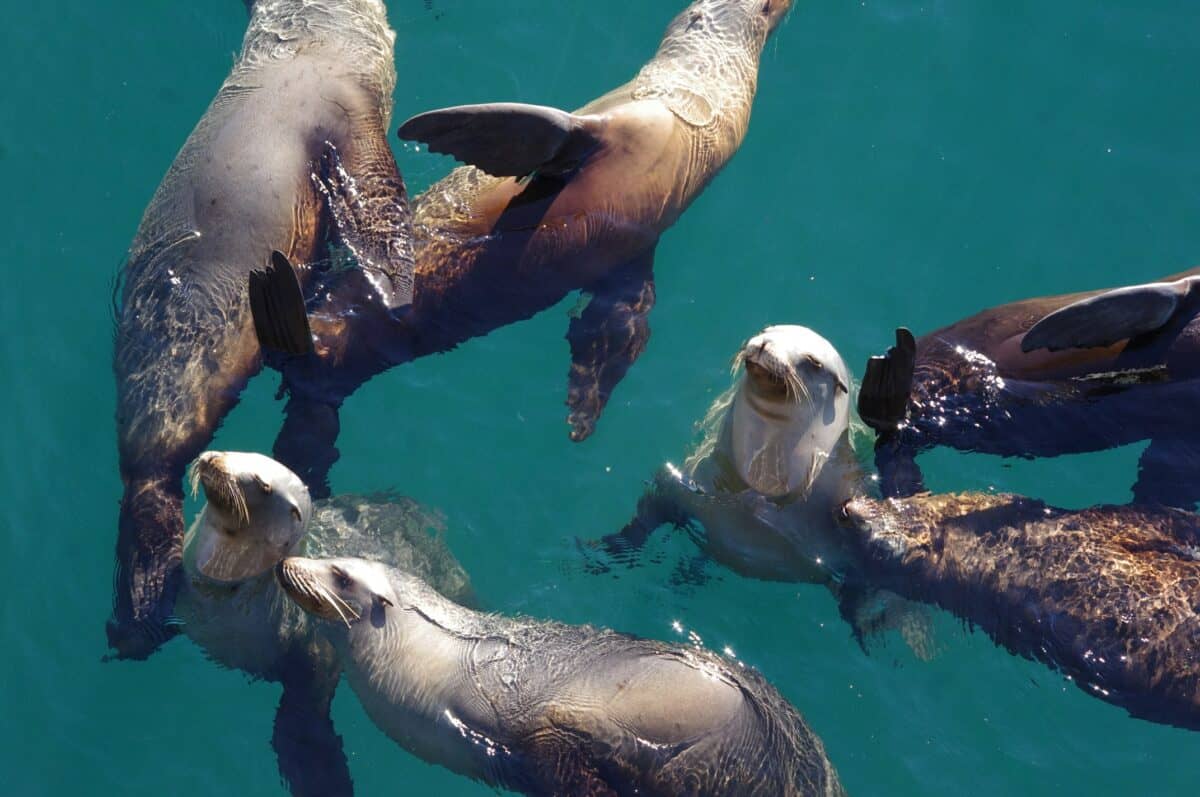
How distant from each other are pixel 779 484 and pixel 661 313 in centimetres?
228

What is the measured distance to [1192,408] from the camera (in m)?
7.01

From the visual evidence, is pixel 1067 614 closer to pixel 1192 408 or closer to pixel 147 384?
pixel 1192 408

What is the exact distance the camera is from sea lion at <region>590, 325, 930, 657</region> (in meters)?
6.02

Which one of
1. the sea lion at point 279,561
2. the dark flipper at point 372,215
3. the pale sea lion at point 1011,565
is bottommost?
the sea lion at point 279,561

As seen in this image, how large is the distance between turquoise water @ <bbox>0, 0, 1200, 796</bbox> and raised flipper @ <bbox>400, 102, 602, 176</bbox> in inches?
51.9

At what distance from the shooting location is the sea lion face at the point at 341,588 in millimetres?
6105

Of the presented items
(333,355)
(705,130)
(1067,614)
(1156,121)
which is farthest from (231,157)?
(1156,121)

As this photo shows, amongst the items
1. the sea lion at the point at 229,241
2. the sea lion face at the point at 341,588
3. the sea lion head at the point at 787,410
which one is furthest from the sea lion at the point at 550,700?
the sea lion at the point at 229,241

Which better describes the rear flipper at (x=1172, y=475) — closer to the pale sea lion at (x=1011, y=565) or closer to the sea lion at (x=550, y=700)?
the pale sea lion at (x=1011, y=565)

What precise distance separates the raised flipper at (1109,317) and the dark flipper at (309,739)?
4523mm

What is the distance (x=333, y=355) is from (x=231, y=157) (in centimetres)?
141

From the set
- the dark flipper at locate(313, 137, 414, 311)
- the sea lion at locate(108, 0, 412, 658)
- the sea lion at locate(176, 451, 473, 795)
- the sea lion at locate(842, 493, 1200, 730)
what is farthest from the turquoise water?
the dark flipper at locate(313, 137, 414, 311)

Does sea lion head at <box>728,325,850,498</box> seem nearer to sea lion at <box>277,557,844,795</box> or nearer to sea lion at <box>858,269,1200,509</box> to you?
sea lion at <box>858,269,1200,509</box>

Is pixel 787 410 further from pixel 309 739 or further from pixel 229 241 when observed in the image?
pixel 229 241
